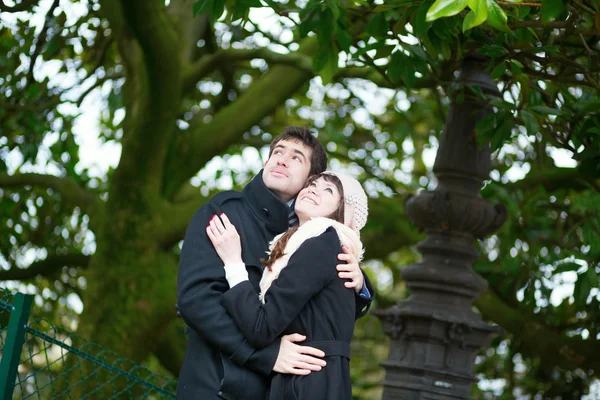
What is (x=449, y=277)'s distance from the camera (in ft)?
15.0

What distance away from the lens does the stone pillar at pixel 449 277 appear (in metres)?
4.43

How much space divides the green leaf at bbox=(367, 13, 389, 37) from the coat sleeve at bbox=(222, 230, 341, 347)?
1.32 metres

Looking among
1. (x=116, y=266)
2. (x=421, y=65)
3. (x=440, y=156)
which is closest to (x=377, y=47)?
(x=421, y=65)

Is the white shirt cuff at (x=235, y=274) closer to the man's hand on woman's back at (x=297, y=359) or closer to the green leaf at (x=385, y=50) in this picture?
the man's hand on woman's back at (x=297, y=359)

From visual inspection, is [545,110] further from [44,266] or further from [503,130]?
Result: [44,266]

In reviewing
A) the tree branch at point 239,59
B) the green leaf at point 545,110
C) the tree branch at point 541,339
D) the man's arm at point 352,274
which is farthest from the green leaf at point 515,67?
the tree branch at point 541,339

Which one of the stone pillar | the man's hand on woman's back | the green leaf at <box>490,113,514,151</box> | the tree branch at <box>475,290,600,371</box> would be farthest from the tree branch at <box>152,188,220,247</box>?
the man's hand on woman's back

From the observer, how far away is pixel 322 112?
11.2 meters

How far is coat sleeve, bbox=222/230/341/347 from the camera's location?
10.2ft

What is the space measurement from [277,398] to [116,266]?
15.4 feet

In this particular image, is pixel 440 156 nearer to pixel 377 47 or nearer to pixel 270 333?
pixel 377 47

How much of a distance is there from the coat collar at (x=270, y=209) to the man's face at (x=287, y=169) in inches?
1.4

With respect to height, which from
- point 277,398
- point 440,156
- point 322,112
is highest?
point 322,112

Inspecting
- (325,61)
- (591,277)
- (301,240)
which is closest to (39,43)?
(325,61)
